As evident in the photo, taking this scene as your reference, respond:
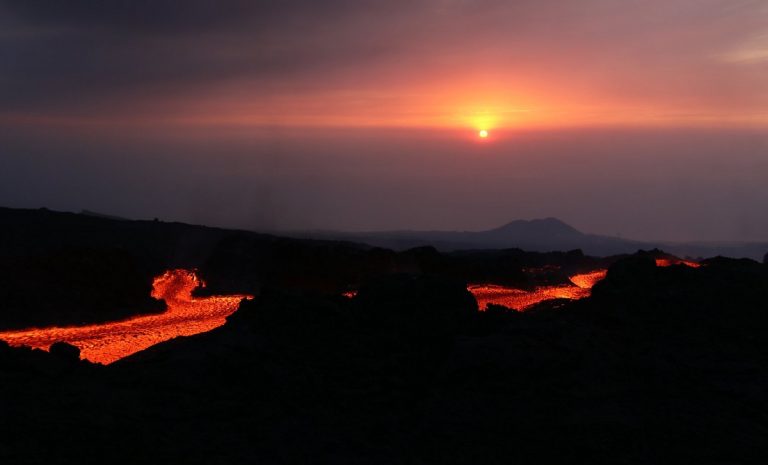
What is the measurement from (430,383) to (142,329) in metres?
16.6

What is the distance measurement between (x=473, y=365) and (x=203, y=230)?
3760 centimetres

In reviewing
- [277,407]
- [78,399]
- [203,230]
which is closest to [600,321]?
[277,407]

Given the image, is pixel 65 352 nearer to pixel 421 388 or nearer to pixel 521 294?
pixel 421 388

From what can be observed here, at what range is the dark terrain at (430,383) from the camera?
11.3m

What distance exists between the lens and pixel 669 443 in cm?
1199

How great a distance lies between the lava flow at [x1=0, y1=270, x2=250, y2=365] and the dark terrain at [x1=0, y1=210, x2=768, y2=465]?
5476 millimetres

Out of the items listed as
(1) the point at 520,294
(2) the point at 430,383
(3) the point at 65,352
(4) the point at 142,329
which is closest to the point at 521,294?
(1) the point at 520,294

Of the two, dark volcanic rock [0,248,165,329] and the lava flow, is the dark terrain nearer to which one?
the lava flow

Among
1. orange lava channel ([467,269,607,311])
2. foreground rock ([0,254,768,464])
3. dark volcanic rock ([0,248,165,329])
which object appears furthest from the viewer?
orange lava channel ([467,269,607,311])

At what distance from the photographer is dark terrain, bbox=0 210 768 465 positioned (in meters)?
11.3

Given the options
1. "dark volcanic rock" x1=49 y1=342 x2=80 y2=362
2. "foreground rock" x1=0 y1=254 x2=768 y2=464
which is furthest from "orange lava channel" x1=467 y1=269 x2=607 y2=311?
"dark volcanic rock" x1=49 y1=342 x2=80 y2=362

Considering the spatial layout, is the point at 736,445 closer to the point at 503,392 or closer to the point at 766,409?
the point at 766,409

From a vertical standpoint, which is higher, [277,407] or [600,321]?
[600,321]

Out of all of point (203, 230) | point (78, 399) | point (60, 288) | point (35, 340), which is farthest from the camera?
point (203, 230)
